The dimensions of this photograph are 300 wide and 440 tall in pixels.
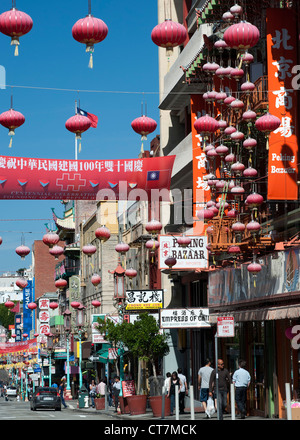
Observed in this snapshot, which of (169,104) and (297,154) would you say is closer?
(297,154)

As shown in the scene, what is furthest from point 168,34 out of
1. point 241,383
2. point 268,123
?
point 241,383

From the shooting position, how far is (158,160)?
1129 inches

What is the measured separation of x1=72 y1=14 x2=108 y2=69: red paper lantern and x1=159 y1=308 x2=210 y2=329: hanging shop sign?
15648mm

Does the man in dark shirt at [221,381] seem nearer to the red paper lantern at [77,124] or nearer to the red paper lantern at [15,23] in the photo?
the red paper lantern at [77,124]

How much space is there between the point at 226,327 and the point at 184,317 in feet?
23.6

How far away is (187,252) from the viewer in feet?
113

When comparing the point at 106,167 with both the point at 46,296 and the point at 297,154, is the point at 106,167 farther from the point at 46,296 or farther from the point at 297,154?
the point at 46,296

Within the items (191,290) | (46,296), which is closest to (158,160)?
(191,290)

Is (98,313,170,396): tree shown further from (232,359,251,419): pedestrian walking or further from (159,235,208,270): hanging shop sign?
(232,359,251,419): pedestrian walking

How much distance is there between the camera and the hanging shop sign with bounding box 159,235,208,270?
34.2 m

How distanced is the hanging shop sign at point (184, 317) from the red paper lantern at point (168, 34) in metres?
15.1

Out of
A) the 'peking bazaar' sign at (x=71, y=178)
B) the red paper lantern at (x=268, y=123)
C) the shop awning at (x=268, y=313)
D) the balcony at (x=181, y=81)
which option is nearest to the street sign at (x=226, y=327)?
the shop awning at (x=268, y=313)

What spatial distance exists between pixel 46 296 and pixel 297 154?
90710 mm

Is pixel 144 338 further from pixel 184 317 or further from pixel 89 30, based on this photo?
pixel 89 30
